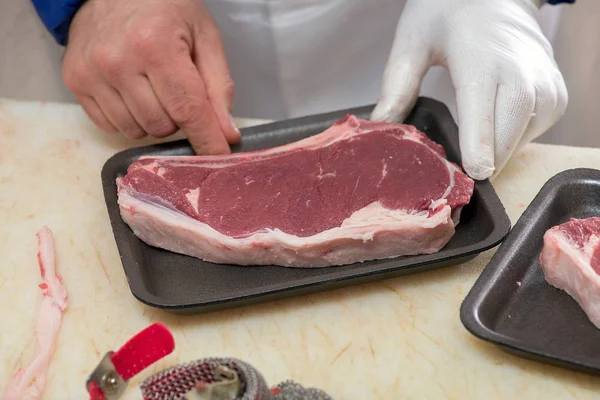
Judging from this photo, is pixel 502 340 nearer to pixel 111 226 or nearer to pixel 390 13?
pixel 111 226

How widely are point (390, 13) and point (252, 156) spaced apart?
98 centimetres

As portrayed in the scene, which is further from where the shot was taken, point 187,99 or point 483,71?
point 187,99

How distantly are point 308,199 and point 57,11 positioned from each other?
4.10 ft

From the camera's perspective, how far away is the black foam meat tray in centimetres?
163

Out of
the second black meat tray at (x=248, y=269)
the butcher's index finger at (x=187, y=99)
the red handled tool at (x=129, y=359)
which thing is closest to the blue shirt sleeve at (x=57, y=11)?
the butcher's index finger at (x=187, y=99)

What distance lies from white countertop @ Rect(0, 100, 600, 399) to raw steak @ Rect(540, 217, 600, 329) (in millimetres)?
191

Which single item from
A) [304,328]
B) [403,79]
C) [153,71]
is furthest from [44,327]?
[403,79]

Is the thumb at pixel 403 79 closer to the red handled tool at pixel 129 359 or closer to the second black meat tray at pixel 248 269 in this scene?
the second black meat tray at pixel 248 269

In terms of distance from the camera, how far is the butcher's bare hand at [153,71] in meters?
2.31

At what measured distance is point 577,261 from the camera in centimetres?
174

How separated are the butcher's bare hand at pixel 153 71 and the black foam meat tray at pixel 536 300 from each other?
3.30 ft

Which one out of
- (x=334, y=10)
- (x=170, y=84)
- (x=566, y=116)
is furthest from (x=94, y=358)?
(x=566, y=116)

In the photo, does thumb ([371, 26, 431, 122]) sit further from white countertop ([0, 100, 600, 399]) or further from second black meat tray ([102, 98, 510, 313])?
white countertop ([0, 100, 600, 399])

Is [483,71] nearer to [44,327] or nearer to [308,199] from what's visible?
[308,199]
